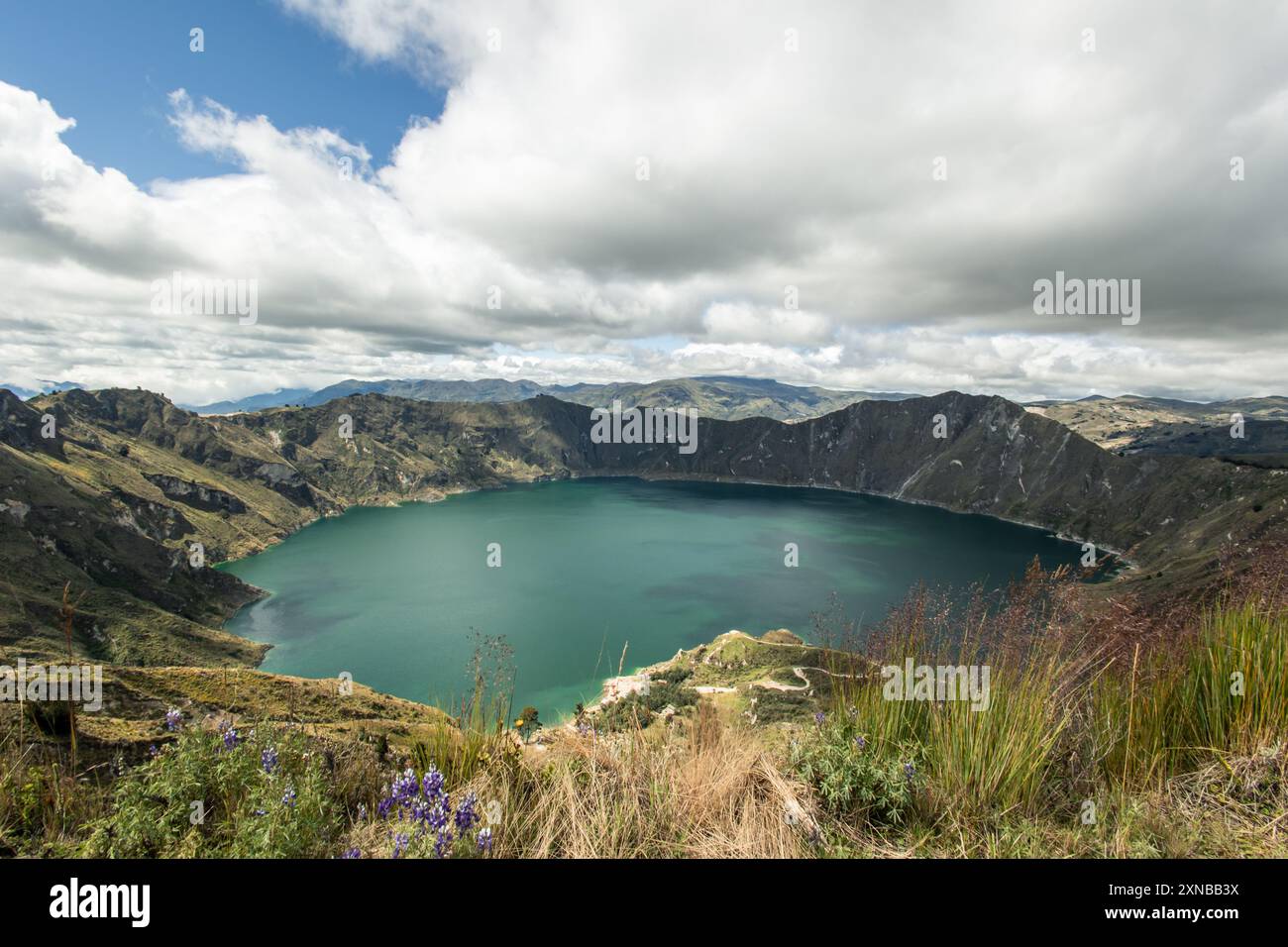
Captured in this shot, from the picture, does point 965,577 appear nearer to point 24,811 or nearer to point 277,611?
point 24,811

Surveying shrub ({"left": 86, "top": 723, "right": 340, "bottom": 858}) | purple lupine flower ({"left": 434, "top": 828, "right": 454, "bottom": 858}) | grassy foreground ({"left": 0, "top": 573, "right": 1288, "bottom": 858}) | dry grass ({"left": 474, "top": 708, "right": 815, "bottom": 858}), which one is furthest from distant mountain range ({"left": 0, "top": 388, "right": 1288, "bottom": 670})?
shrub ({"left": 86, "top": 723, "right": 340, "bottom": 858})

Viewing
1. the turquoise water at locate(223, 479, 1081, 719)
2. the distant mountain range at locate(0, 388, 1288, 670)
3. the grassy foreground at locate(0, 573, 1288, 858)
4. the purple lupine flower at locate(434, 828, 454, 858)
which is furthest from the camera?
the turquoise water at locate(223, 479, 1081, 719)

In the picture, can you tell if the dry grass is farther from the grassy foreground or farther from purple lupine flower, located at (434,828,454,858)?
purple lupine flower, located at (434,828,454,858)

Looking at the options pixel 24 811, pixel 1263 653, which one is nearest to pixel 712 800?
pixel 24 811

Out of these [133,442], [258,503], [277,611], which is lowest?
[277,611]

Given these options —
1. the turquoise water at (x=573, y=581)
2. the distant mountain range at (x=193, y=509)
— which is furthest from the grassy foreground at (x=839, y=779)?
the turquoise water at (x=573, y=581)

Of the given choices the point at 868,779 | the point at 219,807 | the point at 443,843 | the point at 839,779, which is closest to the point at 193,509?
the point at 219,807
